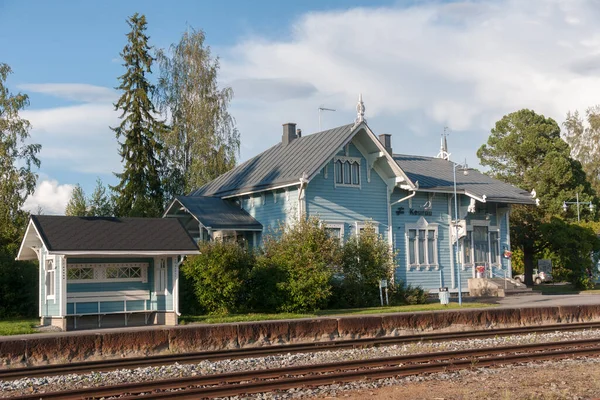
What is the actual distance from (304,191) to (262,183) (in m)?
2.37

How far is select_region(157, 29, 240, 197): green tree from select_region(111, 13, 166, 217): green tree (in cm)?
99

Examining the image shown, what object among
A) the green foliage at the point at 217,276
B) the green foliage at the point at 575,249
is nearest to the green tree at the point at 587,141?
the green foliage at the point at 575,249

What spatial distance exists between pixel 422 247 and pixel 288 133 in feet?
26.3

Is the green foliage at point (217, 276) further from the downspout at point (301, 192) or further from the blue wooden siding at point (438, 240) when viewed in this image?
the blue wooden siding at point (438, 240)

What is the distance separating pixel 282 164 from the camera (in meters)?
32.5

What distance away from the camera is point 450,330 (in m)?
22.5

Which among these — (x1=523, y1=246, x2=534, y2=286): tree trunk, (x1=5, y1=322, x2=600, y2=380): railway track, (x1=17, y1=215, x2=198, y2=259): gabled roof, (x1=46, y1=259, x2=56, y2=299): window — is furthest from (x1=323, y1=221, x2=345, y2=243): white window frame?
(x1=523, y1=246, x2=534, y2=286): tree trunk

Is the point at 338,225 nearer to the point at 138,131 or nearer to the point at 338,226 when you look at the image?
the point at 338,226

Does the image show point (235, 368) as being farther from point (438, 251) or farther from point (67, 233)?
point (438, 251)

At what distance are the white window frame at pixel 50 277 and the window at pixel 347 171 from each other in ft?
40.6

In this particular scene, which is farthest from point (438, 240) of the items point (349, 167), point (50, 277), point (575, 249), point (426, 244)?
point (50, 277)

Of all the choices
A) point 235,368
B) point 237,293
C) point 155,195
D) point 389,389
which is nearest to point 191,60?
point 155,195

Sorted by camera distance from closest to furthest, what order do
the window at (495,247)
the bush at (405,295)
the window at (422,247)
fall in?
1. the bush at (405,295)
2. the window at (422,247)
3. the window at (495,247)

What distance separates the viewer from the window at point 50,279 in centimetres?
2277
